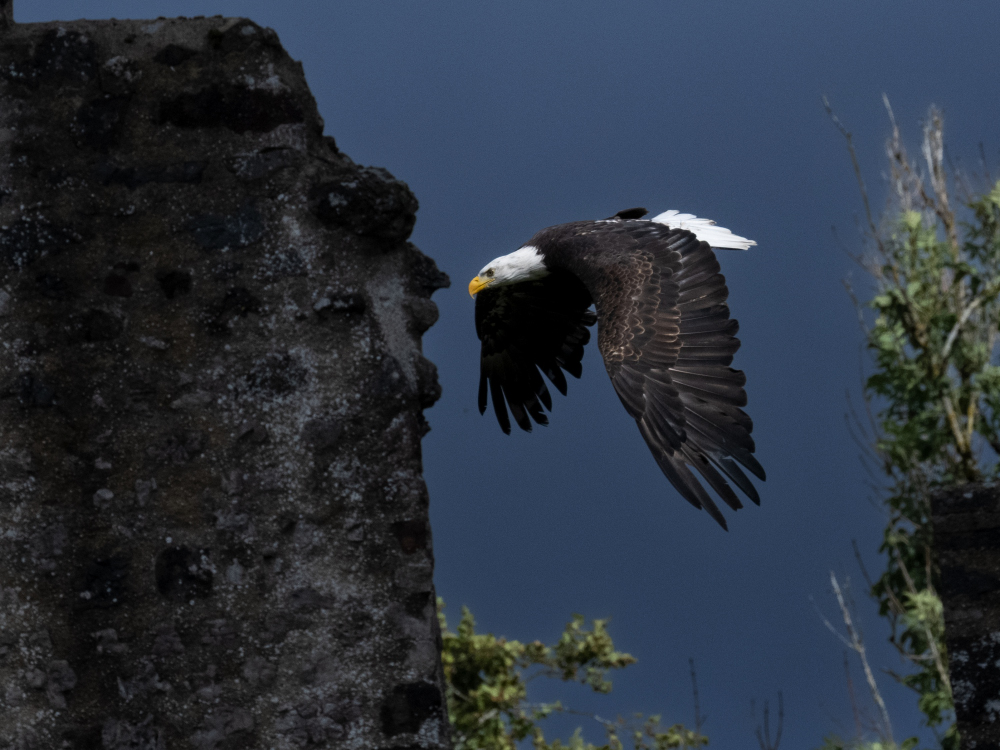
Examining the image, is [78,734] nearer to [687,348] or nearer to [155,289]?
[155,289]

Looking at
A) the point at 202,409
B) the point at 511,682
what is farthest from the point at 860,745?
the point at 202,409

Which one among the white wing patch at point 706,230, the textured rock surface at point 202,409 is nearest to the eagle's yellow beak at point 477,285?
the white wing patch at point 706,230

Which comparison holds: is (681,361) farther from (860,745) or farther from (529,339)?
(860,745)

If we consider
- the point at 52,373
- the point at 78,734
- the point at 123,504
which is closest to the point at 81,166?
the point at 52,373

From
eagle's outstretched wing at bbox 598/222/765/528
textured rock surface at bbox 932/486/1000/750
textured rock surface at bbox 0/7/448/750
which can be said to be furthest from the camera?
textured rock surface at bbox 932/486/1000/750

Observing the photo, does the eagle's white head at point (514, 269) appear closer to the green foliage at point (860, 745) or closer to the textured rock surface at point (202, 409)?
the textured rock surface at point (202, 409)

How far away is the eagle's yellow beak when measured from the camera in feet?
18.9

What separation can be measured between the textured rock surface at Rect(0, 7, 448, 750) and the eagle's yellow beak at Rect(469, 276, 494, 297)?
1.79 meters

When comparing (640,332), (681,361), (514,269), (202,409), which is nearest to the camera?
(202,409)

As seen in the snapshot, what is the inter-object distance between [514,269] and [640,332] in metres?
1.35

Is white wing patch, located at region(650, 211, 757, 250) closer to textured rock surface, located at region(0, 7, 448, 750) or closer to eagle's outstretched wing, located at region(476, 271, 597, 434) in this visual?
eagle's outstretched wing, located at region(476, 271, 597, 434)

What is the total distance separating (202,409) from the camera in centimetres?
376

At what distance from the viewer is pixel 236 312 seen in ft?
12.5

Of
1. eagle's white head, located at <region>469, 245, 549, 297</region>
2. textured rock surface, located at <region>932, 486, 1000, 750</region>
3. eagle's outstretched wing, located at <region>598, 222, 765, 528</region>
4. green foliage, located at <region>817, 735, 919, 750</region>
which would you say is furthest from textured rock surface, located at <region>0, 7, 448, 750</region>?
green foliage, located at <region>817, 735, 919, 750</region>
